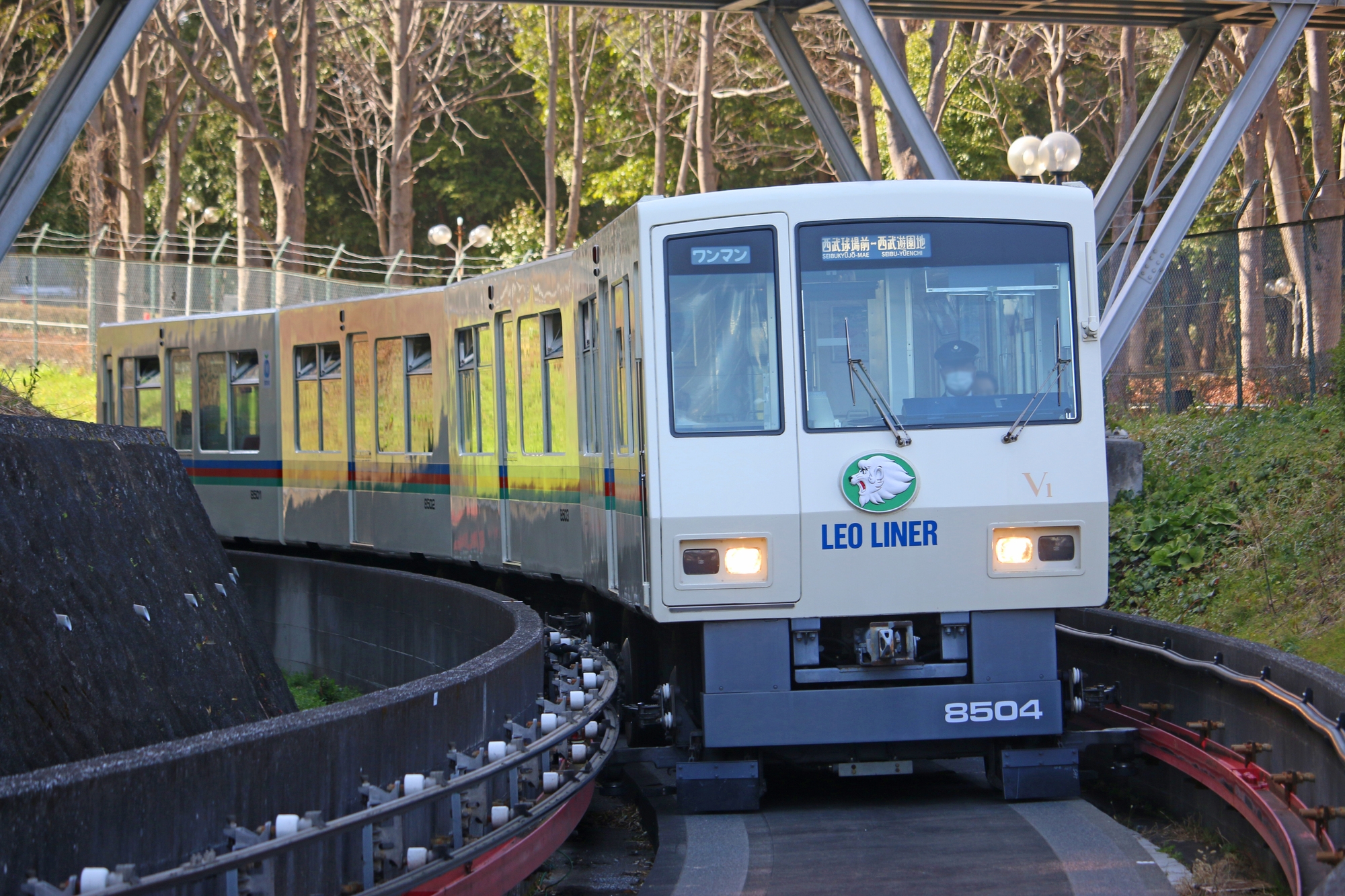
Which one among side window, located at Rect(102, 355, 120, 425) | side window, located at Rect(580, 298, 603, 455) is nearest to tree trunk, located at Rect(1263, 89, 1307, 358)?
side window, located at Rect(102, 355, 120, 425)

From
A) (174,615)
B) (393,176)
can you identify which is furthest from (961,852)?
(393,176)

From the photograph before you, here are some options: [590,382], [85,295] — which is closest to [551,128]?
[85,295]

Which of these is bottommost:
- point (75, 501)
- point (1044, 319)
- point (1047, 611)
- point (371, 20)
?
point (1047, 611)

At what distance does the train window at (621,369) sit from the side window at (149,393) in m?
13.6

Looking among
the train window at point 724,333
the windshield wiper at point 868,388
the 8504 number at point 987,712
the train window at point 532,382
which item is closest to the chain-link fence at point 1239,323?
the train window at point 532,382

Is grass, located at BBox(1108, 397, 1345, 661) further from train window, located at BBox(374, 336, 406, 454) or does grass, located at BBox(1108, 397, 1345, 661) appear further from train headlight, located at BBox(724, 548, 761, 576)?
train window, located at BBox(374, 336, 406, 454)

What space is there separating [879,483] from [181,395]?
14914 millimetres

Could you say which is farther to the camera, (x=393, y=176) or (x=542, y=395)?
(x=393, y=176)

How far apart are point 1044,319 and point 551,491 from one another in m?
5.09

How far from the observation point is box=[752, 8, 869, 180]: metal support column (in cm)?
1653

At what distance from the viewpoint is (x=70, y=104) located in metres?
14.0

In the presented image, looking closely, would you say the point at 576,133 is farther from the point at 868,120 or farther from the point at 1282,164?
the point at 1282,164

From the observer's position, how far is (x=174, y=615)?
8305 millimetres

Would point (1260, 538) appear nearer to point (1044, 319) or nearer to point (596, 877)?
point (1044, 319)
